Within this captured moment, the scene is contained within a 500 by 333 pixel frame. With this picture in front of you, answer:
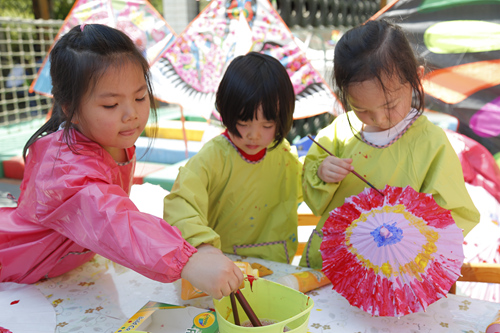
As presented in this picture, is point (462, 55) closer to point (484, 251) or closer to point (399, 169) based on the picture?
point (484, 251)

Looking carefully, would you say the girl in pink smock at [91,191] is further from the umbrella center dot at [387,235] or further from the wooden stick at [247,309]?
the umbrella center dot at [387,235]

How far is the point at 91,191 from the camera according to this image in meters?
0.80

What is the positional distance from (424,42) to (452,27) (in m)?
0.12

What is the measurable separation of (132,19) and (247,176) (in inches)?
92.7

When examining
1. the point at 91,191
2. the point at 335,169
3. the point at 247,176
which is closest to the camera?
the point at 91,191

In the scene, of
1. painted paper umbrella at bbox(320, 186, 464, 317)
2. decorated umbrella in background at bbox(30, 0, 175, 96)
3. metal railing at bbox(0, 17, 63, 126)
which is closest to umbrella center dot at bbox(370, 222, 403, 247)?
painted paper umbrella at bbox(320, 186, 464, 317)

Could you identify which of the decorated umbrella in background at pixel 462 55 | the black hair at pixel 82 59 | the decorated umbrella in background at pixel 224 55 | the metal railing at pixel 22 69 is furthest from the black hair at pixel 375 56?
the metal railing at pixel 22 69

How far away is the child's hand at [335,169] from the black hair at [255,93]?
0.53ft

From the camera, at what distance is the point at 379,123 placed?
0.98 m

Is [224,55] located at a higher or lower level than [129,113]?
higher

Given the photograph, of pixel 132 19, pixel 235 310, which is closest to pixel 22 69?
pixel 132 19

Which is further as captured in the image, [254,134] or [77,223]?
[254,134]

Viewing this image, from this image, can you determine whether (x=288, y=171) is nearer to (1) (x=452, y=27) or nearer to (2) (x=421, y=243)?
(2) (x=421, y=243)

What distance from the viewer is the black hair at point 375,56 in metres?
0.92
